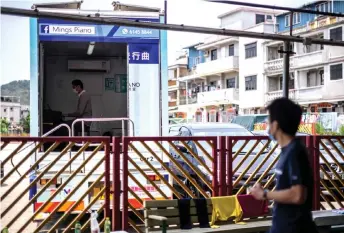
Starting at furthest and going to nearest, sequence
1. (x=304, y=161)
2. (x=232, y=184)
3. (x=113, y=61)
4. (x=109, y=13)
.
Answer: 1. (x=113, y=61)
2. (x=109, y=13)
3. (x=232, y=184)
4. (x=304, y=161)

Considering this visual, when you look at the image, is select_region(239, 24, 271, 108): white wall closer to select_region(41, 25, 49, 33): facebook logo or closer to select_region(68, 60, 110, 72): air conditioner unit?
select_region(68, 60, 110, 72): air conditioner unit

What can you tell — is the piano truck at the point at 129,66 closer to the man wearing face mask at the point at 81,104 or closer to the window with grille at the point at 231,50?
the man wearing face mask at the point at 81,104

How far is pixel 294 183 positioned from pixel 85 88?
846 cm

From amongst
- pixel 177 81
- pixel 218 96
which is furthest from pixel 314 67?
pixel 177 81

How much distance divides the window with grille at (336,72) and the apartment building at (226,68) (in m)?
8.81

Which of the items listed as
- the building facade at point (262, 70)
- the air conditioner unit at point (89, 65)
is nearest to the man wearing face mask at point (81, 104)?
the air conditioner unit at point (89, 65)

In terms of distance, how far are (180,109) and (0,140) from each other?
55.0 meters

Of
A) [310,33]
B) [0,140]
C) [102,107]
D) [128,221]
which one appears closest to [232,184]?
[128,221]

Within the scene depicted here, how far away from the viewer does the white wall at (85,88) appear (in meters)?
11.0

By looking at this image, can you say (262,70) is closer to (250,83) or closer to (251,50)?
(250,83)

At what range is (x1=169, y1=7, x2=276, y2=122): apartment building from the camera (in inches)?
1866

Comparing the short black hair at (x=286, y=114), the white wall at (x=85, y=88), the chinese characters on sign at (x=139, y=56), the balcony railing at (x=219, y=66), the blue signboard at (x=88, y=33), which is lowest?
the short black hair at (x=286, y=114)

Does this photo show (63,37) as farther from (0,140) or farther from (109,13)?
(0,140)

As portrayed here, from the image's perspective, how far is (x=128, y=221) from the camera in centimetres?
627
